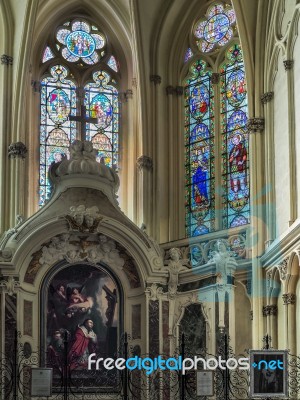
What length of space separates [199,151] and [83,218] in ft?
15.5

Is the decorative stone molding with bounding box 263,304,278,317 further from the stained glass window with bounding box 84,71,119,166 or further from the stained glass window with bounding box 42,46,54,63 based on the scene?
the stained glass window with bounding box 42,46,54,63

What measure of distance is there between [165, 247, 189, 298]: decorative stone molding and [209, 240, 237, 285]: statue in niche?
30.7 inches

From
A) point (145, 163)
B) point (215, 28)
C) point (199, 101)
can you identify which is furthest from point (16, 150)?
point (215, 28)

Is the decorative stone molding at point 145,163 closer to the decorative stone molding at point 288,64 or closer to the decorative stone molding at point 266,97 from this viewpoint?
A: the decorative stone molding at point 266,97

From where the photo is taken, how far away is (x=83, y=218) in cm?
2322

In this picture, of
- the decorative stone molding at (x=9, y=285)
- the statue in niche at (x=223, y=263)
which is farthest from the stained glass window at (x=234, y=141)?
the decorative stone molding at (x=9, y=285)

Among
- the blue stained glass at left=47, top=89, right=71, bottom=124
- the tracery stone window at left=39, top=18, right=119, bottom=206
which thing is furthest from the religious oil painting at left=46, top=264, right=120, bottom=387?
the blue stained glass at left=47, top=89, right=71, bottom=124

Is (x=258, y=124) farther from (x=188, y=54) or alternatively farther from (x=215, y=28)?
(x=188, y=54)

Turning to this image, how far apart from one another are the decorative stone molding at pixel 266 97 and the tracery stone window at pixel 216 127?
1.36m

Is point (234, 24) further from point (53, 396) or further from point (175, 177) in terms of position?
point (53, 396)

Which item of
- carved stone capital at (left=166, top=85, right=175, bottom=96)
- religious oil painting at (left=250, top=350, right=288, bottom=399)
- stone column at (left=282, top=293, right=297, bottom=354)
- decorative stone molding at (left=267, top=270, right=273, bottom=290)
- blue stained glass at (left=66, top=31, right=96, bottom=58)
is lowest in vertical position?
religious oil painting at (left=250, top=350, right=288, bottom=399)

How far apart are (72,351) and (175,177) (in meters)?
5.67

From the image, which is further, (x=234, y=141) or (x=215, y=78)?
(x=215, y=78)

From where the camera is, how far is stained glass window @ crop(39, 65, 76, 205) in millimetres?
27339
